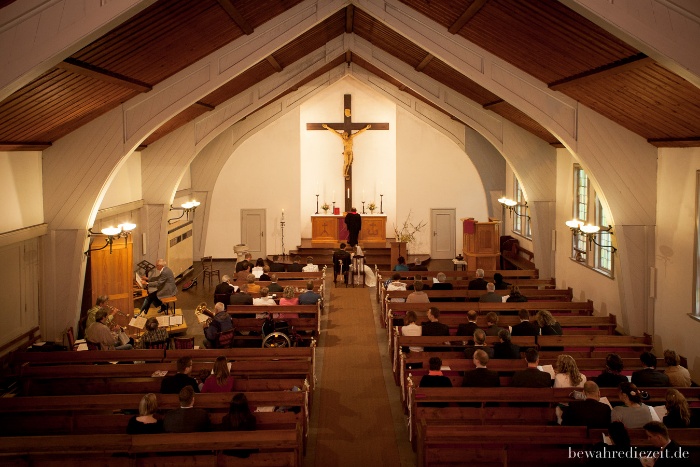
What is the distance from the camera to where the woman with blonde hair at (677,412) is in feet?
22.0

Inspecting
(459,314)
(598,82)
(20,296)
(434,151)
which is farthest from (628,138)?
(434,151)

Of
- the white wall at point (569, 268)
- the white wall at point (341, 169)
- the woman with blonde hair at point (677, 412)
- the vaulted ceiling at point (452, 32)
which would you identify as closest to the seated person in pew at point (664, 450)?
the woman with blonde hair at point (677, 412)

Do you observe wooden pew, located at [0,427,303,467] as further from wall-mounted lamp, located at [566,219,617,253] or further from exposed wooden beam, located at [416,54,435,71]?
exposed wooden beam, located at [416,54,435,71]

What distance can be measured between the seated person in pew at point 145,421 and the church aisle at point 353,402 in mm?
1809

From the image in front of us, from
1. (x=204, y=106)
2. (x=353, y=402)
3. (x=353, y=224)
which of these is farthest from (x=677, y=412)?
(x=353, y=224)

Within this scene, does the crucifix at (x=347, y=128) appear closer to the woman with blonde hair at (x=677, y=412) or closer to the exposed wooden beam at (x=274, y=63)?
the exposed wooden beam at (x=274, y=63)

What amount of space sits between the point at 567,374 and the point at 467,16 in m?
5.50

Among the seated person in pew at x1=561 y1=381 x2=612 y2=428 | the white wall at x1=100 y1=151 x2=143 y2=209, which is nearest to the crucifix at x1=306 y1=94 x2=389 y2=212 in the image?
the white wall at x1=100 y1=151 x2=143 y2=209

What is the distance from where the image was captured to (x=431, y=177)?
23.0 metres

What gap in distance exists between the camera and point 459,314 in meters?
13.0

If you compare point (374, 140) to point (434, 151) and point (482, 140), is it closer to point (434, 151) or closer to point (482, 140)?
point (434, 151)

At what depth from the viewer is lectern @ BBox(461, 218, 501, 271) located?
763 inches

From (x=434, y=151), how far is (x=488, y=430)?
55.2ft

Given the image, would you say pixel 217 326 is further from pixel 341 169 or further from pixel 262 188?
pixel 341 169
